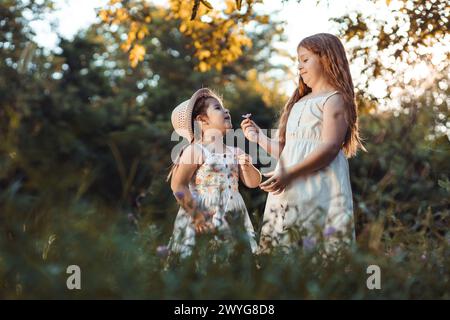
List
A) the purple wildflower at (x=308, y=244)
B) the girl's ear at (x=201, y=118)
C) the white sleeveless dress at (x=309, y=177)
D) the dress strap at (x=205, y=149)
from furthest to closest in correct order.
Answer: the girl's ear at (x=201, y=118) < the dress strap at (x=205, y=149) < the white sleeveless dress at (x=309, y=177) < the purple wildflower at (x=308, y=244)

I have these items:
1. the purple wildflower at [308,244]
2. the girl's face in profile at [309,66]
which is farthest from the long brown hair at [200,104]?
the purple wildflower at [308,244]

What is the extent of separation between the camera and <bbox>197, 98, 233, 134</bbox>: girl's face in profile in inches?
181

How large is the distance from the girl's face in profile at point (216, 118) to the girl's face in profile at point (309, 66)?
791 millimetres

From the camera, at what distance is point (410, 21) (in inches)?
206

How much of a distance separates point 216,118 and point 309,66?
35.1 inches

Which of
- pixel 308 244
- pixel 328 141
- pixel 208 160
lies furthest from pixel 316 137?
pixel 308 244

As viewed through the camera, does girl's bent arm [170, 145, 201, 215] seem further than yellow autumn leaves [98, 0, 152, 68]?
No

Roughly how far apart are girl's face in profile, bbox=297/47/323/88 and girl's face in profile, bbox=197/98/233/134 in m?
0.79

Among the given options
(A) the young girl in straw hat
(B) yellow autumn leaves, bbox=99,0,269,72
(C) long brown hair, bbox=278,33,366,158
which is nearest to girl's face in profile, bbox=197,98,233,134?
(A) the young girl in straw hat

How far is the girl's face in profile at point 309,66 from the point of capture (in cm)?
394

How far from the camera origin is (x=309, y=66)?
395cm

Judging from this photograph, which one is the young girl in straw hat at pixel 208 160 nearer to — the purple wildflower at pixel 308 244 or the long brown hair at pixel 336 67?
the long brown hair at pixel 336 67

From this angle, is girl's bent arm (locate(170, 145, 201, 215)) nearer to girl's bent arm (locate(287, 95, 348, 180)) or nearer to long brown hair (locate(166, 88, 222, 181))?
long brown hair (locate(166, 88, 222, 181))
